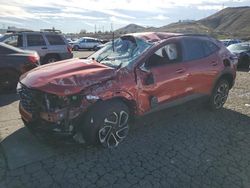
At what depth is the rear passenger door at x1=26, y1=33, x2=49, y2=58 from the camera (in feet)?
39.8

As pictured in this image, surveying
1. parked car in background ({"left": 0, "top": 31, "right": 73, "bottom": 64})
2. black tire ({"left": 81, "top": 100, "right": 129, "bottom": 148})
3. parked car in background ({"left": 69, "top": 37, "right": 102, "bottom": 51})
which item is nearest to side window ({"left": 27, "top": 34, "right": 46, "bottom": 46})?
parked car in background ({"left": 0, "top": 31, "right": 73, "bottom": 64})

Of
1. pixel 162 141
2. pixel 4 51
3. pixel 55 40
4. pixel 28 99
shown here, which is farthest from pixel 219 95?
pixel 55 40

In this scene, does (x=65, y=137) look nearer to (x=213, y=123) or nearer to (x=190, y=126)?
(x=190, y=126)

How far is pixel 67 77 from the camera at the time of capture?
4387 mm

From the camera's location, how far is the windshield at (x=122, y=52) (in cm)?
505

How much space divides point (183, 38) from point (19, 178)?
3890mm

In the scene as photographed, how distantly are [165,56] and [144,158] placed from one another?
1.96 m

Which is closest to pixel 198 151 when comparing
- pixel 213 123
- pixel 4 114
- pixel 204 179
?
pixel 204 179

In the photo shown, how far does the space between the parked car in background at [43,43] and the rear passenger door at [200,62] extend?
7826 mm

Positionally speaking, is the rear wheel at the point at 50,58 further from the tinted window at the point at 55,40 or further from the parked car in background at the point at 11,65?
the parked car in background at the point at 11,65

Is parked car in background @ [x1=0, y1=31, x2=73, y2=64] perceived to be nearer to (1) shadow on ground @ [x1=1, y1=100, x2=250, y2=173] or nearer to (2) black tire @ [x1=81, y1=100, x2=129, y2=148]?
(1) shadow on ground @ [x1=1, y1=100, x2=250, y2=173]

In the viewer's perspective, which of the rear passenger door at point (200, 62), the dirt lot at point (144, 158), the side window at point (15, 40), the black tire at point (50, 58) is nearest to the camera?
the dirt lot at point (144, 158)

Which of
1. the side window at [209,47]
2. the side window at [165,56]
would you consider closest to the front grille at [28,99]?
the side window at [165,56]

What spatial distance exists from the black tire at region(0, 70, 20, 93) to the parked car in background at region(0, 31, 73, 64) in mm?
3946
